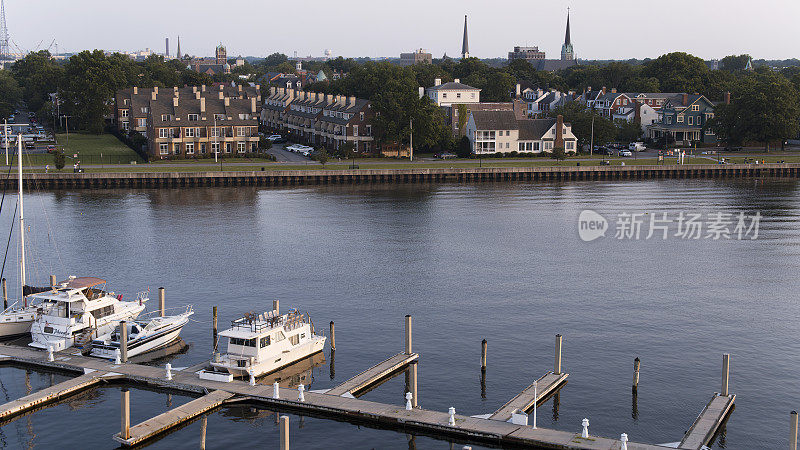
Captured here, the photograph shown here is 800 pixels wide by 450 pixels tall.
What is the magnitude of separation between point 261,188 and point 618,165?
53.4 metres

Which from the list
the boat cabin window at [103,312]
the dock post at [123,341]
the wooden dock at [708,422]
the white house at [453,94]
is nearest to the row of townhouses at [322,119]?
the white house at [453,94]

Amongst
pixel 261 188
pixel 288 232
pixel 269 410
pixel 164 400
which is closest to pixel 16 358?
pixel 164 400

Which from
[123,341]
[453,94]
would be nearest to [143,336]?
[123,341]

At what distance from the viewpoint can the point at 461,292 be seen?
61.9 metres

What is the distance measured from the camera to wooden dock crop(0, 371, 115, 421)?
4075 centimetres

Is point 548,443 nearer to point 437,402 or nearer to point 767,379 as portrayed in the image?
point 437,402

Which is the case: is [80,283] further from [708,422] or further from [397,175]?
[397,175]

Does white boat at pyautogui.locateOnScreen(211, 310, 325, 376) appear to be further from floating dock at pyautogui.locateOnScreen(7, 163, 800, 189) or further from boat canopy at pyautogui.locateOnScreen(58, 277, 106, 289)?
floating dock at pyautogui.locateOnScreen(7, 163, 800, 189)

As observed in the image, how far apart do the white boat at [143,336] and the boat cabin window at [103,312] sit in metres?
1.39

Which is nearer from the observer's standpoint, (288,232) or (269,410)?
(269,410)

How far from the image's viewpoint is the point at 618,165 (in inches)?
5128

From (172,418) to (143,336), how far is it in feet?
36.7

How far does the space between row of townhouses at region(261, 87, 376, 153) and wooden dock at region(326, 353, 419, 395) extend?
92986 mm

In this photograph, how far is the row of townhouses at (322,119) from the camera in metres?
139
